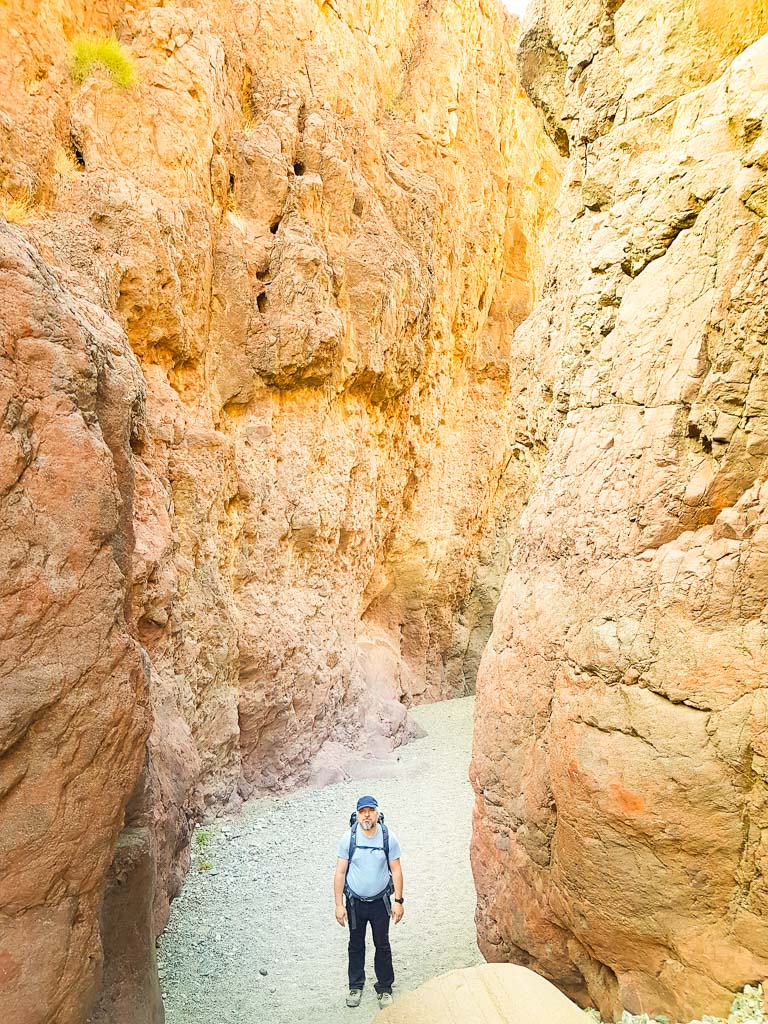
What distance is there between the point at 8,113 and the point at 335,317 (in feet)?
17.1

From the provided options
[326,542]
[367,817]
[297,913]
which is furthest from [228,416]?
[367,817]

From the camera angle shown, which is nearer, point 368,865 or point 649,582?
point 649,582

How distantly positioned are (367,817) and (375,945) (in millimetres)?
1043

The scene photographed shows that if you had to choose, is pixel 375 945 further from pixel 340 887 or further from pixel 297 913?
pixel 297 913

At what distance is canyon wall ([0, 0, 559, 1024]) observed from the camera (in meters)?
2.97

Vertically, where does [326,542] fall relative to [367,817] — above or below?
above

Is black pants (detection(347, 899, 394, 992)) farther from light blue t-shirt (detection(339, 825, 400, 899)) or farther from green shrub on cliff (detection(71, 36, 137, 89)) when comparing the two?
A: green shrub on cliff (detection(71, 36, 137, 89))

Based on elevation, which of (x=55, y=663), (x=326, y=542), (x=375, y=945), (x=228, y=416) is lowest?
(x=375, y=945)

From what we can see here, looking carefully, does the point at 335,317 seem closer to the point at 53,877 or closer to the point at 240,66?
the point at 240,66

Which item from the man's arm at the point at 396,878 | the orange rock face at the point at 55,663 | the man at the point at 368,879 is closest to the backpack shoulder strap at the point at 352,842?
the man at the point at 368,879

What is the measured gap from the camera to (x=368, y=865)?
16.1ft

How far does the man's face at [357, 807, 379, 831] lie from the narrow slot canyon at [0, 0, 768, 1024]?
736 millimetres

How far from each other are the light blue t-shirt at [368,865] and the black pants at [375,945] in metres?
0.13

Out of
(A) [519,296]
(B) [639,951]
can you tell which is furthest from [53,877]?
(A) [519,296]
